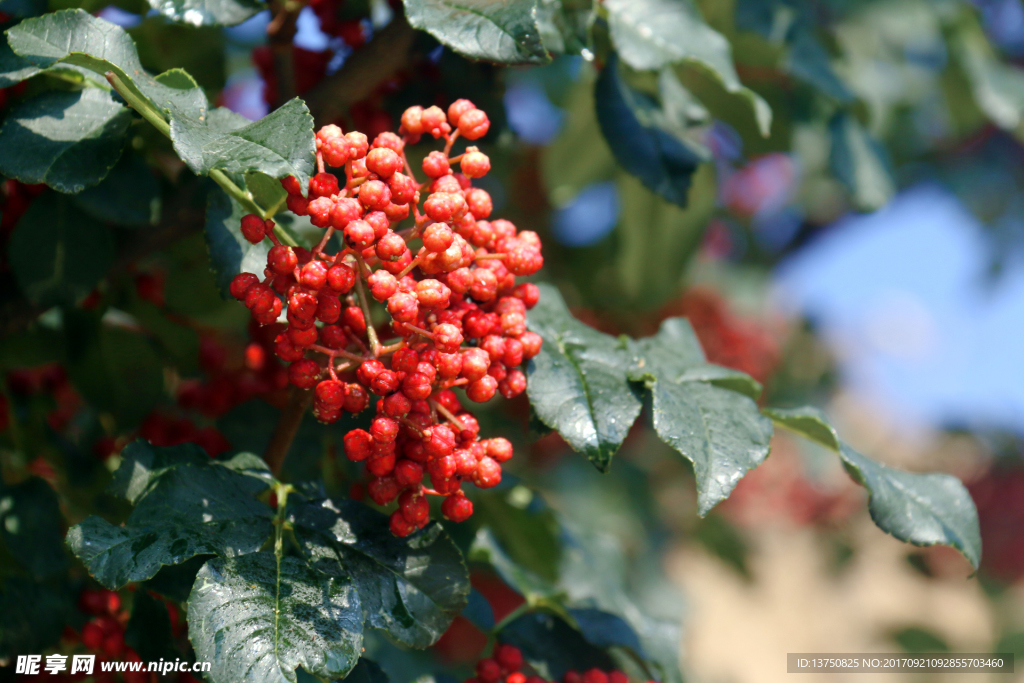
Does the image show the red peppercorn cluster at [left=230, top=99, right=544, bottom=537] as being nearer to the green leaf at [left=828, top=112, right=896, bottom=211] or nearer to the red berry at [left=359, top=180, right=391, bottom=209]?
the red berry at [left=359, top=180, right=391, bottom=209]

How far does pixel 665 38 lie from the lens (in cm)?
88

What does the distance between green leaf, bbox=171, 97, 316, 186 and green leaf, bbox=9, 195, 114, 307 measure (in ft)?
1.14

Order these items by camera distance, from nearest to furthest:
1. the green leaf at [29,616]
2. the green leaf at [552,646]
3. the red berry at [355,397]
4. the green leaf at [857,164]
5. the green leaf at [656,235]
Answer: the red berry at [355,397], the green leaf at [29,616], the green leaf at [552,646], the green leaf at [857,164], the green leaf at [656,235]

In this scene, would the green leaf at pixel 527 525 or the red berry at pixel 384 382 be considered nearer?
the red berry at pixel 384 382

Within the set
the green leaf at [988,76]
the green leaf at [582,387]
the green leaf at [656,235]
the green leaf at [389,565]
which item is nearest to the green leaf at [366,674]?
the green leaf at [389,565]

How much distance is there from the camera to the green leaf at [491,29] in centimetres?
64

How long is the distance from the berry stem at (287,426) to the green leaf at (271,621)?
15cm

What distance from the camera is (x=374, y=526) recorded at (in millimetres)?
721

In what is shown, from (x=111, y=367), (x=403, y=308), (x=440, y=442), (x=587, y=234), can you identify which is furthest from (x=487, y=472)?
(x=587, y=234)

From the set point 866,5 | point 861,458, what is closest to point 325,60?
point 861,458

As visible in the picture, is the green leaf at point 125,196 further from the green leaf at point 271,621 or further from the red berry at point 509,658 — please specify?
the red berry at point 509,658

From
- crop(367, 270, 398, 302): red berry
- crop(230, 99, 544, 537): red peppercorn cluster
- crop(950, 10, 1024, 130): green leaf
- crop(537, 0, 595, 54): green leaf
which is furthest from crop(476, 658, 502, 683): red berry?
crop(950, 10, 1024, 130): green leaf

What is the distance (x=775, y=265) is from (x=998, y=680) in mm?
1410

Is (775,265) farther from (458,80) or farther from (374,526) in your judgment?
(374,526)
